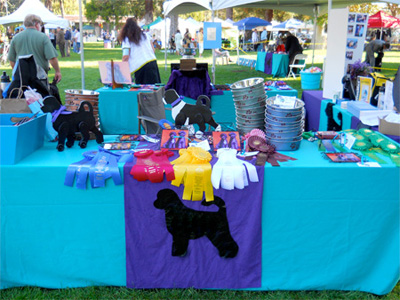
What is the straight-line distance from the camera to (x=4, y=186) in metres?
1.99

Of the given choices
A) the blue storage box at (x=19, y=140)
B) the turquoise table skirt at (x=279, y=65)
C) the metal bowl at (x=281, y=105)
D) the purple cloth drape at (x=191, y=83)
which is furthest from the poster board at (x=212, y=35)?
the blue storage box at (x=19, y=140)

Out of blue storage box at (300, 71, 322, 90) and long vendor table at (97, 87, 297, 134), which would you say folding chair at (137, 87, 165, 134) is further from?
blue storage box at (300, 71, 322, 90)

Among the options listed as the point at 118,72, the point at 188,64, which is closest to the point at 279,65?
the point at 188,64

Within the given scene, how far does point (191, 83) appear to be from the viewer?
197 inches

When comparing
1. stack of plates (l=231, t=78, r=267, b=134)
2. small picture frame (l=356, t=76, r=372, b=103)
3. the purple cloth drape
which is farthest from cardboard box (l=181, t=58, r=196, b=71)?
stack of plates (l=231, t=78, r=267, b=134)

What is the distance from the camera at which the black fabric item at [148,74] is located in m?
5.46

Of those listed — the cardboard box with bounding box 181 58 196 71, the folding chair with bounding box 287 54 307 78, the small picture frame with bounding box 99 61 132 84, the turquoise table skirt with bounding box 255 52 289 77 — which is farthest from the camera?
the turquoise table skirt with bounding box 255 52 289 77

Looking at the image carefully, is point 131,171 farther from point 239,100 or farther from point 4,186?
point 239,100

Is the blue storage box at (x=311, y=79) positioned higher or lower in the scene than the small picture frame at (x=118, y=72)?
lower

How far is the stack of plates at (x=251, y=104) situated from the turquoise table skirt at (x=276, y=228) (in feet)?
1.48

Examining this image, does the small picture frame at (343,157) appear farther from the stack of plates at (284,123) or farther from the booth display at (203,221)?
the stack of plates at (284,123)

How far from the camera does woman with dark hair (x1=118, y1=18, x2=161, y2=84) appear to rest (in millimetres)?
5152

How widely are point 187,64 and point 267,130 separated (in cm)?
305

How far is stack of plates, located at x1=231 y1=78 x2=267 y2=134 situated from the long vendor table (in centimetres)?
232
